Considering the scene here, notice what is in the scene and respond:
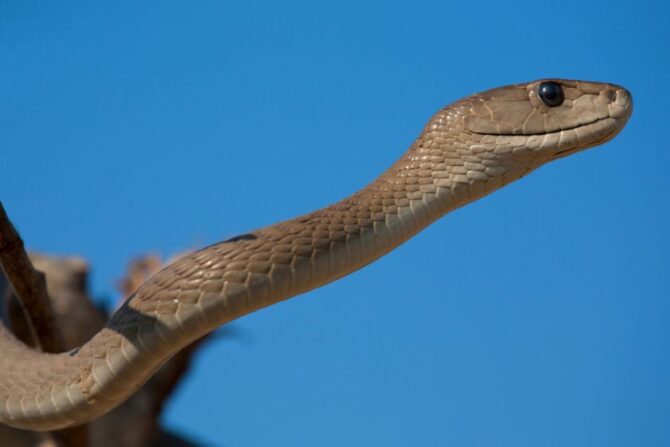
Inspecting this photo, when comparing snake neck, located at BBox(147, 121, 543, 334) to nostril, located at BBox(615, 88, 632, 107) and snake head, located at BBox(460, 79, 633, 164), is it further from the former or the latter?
nostril, located at BBox(615, 88, 632, 107)

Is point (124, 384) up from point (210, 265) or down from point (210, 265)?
down

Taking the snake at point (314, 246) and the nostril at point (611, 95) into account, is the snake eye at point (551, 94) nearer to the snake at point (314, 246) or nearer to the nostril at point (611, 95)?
the snake at point (314, 246)

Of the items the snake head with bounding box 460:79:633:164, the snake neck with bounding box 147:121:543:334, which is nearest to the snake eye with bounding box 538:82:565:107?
the snake head with bounding box 460:79:633:164

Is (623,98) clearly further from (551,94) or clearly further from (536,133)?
(536,133)

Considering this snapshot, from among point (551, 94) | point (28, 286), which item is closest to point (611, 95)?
point (551, 94)

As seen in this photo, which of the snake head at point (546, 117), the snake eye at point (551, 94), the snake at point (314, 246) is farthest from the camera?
the snake eye at point (551, 94)

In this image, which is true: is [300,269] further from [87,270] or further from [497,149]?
[87,270]

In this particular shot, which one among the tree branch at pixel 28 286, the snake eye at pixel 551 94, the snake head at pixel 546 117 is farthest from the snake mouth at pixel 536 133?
the tree branch at pixel 28 286

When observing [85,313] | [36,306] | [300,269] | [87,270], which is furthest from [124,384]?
[85,313]
